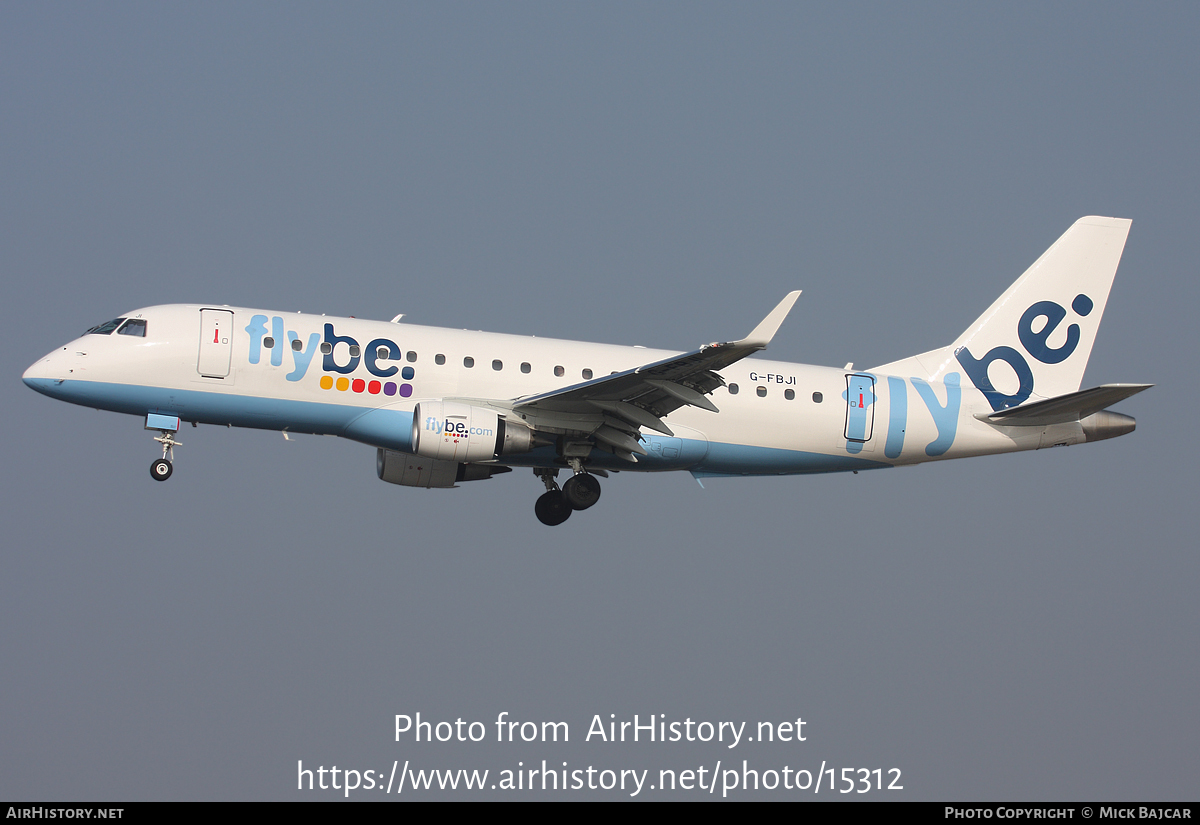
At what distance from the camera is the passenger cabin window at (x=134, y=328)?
31.4 meters

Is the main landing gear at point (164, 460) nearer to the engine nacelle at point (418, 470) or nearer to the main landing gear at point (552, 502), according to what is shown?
the engine nacelle at point (418, 470)

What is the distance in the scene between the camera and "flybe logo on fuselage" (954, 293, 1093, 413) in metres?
36.7

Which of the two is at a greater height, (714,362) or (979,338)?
(979,338)

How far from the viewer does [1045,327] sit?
3784 centimetres

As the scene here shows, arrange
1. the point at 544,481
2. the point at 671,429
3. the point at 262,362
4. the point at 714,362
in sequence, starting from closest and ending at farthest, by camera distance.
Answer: the point at 714,362
the point at 262,362
the point at 671,429
the point at 544,481

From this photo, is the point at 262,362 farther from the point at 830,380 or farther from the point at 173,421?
the point at 830,380

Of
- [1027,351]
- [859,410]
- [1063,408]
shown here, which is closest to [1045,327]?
[1027,351]

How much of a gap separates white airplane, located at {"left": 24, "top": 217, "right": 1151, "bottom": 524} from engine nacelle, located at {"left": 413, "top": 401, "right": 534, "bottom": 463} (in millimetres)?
38

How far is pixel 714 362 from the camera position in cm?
2905

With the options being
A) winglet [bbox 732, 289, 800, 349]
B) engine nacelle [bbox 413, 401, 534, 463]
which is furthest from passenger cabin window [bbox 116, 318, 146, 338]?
winglet [bbox 732, 289, 800, 349]

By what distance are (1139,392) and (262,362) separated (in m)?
20.7

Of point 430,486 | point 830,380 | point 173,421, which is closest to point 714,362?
point 830,380

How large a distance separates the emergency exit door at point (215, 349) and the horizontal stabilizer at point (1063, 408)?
1970cm

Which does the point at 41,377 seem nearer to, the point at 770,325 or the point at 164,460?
the point at 164,460
